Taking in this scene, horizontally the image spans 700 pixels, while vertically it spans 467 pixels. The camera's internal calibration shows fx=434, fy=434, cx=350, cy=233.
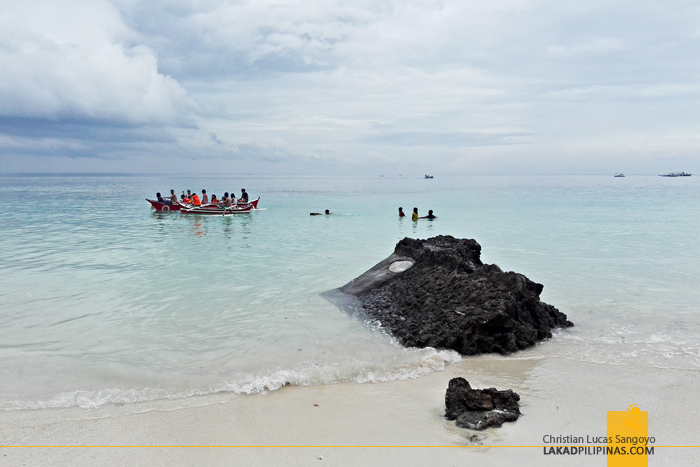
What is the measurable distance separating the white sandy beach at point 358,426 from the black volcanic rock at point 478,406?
10 cm

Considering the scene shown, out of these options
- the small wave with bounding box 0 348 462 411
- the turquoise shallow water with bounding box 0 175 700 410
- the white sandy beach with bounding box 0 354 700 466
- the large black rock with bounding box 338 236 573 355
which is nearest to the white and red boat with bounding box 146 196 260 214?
the turquoise shallow water with bounding box 0 175 700 410

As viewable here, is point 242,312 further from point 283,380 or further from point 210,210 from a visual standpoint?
point 210,210

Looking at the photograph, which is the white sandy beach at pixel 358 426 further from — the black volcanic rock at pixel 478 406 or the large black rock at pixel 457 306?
the large black rock at pixel 457 306

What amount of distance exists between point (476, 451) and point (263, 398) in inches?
102

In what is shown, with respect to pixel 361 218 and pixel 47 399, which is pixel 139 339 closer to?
pixel 47 399

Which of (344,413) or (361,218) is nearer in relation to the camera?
(344,413)

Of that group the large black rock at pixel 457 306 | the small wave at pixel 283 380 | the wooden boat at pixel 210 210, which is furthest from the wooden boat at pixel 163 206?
the small wave at pixel 283 380

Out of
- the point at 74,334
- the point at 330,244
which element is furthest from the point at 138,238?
the point at 74,334

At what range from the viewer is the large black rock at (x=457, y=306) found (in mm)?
6543

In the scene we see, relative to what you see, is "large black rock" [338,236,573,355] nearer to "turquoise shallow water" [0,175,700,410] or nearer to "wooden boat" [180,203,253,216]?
"turquoise shallow water" [0,175,700,410]

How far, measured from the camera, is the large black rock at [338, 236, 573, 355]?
21.5 ft

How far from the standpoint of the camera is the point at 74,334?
293 inches

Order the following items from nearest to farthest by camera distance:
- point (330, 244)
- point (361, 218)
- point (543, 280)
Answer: point (543, 280), point (330, 244), point (361, 218)

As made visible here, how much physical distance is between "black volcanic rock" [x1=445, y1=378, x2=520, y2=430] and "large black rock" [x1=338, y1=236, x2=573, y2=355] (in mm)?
1674
